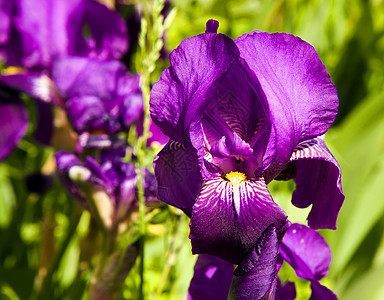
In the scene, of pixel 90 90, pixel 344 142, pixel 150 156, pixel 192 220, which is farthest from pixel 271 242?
pixel 344 142

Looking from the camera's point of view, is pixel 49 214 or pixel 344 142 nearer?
pixel 49 214

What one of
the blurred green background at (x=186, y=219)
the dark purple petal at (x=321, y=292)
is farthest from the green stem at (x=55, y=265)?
the dark purple petal at (x=321, y=292)

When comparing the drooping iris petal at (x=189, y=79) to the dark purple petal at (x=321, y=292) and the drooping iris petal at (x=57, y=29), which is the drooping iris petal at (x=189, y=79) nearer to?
the dark purple petal at (x=321, y=292)

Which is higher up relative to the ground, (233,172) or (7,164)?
(233,172)

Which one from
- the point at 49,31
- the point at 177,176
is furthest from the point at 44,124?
the point at 177,176

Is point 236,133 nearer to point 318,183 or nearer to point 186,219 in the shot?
point 318,183

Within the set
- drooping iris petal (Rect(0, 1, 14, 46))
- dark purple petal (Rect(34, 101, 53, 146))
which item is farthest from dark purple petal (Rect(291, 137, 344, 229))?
drooping iris petal (Rect(0, 1, 14, 46))

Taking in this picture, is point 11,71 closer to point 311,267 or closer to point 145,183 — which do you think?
point 145,183
